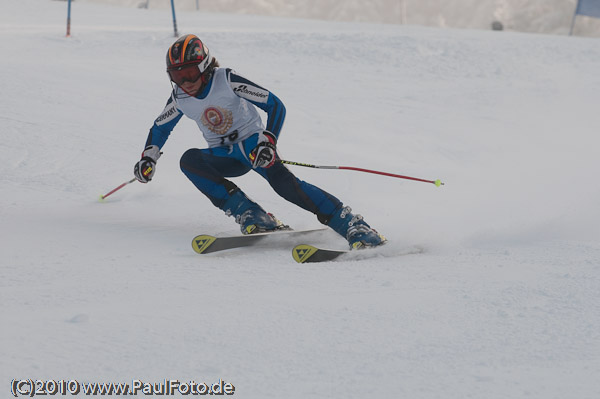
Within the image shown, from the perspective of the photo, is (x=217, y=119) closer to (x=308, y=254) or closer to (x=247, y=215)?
(x=247, y=215)

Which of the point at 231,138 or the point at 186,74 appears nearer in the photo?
the point at 186,74

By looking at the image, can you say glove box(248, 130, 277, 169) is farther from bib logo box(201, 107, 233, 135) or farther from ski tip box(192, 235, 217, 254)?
ski tip box(192, 235, 217, 254)

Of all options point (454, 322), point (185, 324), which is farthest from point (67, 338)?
point (454, 322)

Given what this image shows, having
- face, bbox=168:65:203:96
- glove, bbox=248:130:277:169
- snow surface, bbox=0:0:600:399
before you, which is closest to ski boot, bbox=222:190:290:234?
snow surface, bbox=0:0:600:399

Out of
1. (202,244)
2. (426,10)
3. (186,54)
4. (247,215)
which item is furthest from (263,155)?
(426,10)

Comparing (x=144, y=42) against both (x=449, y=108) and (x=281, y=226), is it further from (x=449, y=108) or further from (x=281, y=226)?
(x=281, y=226)

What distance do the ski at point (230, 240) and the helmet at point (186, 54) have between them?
0.95 metres

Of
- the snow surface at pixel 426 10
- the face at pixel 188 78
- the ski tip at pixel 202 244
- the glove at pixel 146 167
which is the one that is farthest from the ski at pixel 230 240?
the snow surface at pixel 426 10

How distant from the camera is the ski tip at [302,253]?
3359 millimetres

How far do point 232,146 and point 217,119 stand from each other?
0.19 metres

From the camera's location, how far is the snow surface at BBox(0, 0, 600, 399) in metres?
2.12

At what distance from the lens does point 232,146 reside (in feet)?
13.2

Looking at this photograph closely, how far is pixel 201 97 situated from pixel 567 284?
222cm

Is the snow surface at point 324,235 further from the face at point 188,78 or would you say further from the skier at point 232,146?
the face at point 188,78
